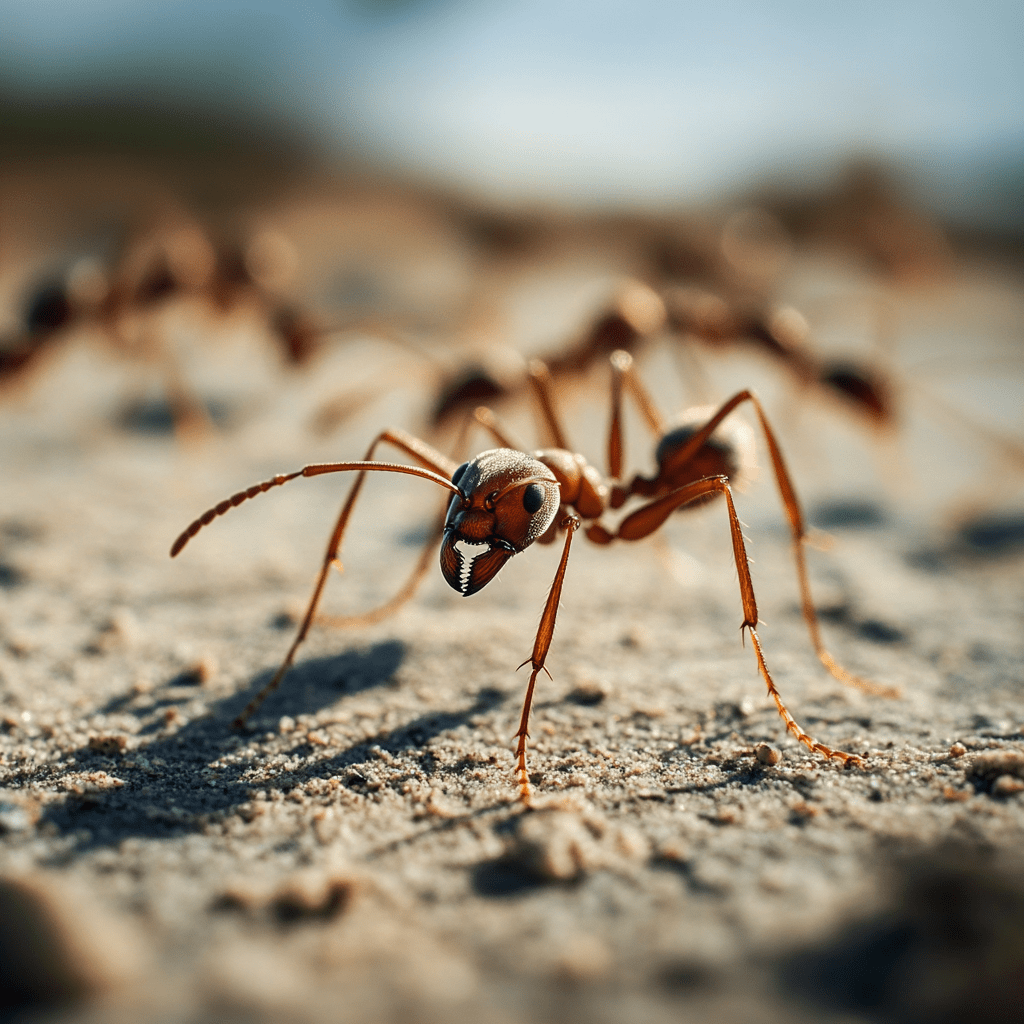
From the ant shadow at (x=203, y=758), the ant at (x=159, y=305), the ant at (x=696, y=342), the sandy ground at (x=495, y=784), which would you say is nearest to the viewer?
the sandy ground at (x=495, y=784)

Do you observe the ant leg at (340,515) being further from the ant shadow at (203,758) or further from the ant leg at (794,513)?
the ant leg at (794,513)

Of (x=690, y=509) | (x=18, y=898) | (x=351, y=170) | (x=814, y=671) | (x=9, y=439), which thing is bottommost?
(x=814, y=671)

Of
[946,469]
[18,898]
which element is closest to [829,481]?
[946,469]

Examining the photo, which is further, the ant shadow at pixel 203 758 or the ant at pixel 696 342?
the ant at pixel 696 342

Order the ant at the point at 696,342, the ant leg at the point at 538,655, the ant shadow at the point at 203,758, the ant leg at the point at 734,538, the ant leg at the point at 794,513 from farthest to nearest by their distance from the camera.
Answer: the ant at the point at 696,342 < the ant leg at the point at 794,513 < the ant leg at the point at 734,538 < the ant leg at the point at 538,655 < the ant shadow at the point at 203,758

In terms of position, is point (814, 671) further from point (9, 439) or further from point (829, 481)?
point (9, 439)

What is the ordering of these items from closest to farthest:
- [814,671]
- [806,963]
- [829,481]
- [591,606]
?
[806,963], [814,671], [591,606], [829,481]

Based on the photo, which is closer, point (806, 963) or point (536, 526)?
point (806, 963)

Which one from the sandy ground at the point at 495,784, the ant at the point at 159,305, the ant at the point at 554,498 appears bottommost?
the sandy ground at the point at 495,784

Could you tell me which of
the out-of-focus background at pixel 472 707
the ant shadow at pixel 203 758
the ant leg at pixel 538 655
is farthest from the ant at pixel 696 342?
the ant leg at pixel 538 655
